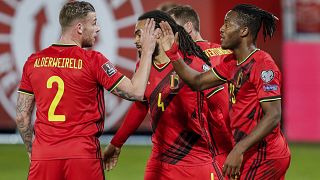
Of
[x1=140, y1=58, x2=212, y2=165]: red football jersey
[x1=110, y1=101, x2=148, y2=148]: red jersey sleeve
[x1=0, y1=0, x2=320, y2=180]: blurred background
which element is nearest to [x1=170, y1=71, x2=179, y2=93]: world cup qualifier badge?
[x1=140, y1=58, x2=212, y2=165]: red football jersey

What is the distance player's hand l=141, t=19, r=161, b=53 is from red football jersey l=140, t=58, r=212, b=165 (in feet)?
1.07

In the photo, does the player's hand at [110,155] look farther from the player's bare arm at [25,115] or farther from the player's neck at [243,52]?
the player's neck at [243,52]

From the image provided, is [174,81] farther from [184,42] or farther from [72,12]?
[72,12]

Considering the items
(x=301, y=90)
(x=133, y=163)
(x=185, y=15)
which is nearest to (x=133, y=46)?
(x=133, y=163)

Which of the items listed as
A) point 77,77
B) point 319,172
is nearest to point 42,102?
point 77,77

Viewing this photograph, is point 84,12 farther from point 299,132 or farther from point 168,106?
point 299,132

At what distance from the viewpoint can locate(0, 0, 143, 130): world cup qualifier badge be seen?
14.5m

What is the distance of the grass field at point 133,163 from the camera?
39.1 feet

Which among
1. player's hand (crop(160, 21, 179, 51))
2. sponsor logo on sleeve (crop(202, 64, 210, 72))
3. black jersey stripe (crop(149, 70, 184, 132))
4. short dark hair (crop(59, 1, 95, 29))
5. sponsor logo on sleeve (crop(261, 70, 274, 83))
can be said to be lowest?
black jersey stripe (crop(149, 70, 184, 132))

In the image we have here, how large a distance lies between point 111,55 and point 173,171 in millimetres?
7990

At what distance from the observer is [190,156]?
676cm

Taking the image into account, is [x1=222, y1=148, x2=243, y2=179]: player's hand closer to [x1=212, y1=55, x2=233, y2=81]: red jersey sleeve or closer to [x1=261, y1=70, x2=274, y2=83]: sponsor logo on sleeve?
[x1=261, y1=70, x2=274, y2=83]: sponsor logo on sleeve

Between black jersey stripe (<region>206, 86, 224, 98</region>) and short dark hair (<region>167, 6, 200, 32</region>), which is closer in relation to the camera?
black jersey stripe (<region>206, 86, 224, 98</region>)

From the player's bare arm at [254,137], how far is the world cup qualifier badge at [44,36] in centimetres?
841
